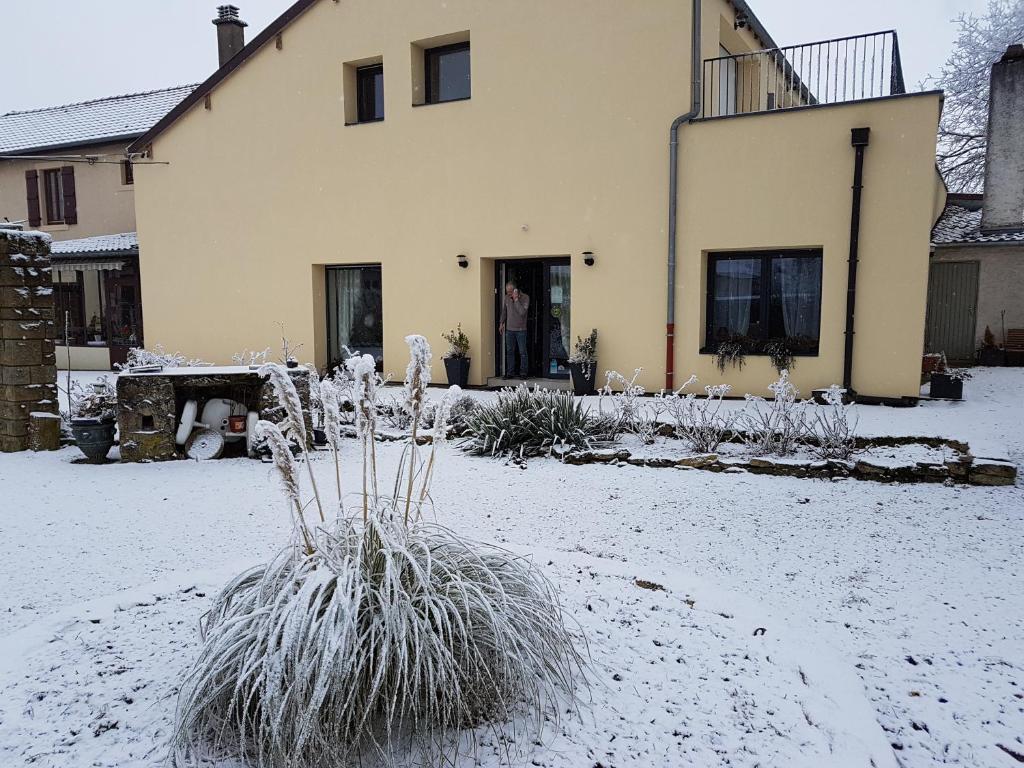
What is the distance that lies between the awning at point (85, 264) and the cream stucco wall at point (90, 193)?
5.75 feet

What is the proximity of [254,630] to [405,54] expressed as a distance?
10844mm

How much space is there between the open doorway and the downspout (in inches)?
68.3

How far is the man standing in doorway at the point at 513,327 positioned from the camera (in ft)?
35.0

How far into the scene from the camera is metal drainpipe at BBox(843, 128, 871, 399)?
8.43 metres

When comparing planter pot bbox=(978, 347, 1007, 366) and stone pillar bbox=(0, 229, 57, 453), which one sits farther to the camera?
planter pot bbox=(978, 347, 1007, 366)

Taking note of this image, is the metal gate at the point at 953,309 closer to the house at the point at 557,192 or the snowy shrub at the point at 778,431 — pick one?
the house at the point at 557,192

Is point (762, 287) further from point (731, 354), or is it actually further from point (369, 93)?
point (369, 93)

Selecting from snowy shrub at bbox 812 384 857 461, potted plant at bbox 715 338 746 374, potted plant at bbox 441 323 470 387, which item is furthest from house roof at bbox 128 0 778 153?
snowy shrub at bbox 812 384 857 461

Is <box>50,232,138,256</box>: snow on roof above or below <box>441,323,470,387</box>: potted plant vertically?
above

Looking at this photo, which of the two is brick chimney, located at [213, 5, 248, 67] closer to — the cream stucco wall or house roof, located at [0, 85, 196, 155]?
house roof, located at [0, 85, 196, 155]

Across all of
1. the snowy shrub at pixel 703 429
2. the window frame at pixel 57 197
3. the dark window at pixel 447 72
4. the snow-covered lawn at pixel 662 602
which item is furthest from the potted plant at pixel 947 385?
the window frame at pixel 57 197

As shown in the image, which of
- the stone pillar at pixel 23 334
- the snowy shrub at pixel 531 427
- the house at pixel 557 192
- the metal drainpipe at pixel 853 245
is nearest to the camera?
the snowy shrub at pixel 531 427

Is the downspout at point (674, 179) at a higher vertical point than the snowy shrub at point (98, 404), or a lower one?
higher

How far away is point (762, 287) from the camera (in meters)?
9.45
